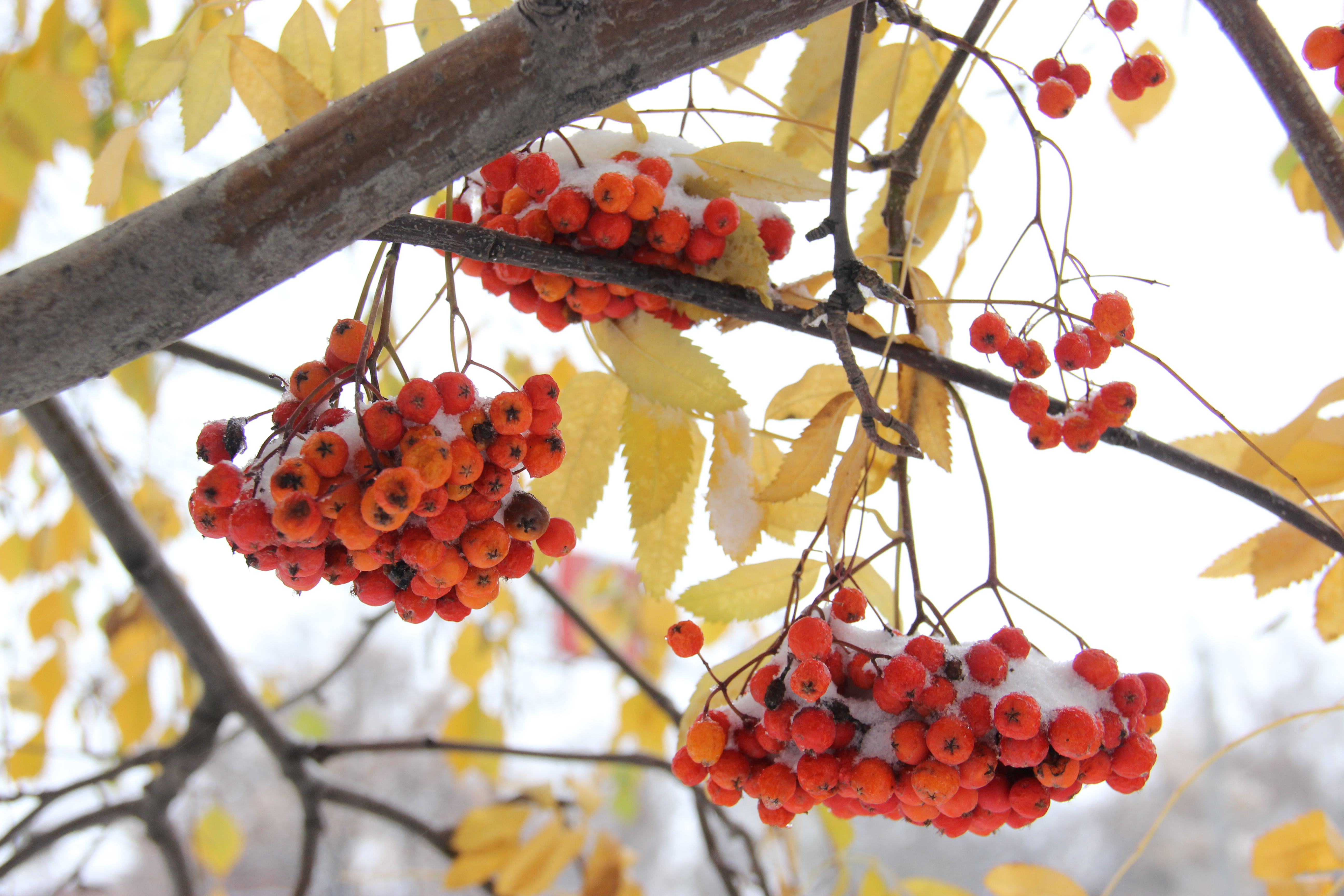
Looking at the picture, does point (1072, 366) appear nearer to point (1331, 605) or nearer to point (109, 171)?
point (1331, 605)

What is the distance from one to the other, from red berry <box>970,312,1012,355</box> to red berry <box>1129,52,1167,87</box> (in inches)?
13.6

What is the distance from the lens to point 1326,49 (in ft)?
1.98

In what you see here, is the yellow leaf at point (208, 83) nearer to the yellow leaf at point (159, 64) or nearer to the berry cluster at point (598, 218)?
the yellow leaf at point (159, 64)

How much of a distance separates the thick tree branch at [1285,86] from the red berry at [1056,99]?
0.12 metres

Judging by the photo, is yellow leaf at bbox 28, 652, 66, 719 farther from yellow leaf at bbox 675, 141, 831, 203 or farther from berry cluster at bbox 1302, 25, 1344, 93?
berry cluster at bbox 1302, 25, 1344, 93

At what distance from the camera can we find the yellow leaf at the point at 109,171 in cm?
74

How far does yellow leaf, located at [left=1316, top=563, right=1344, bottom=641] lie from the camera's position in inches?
29.1

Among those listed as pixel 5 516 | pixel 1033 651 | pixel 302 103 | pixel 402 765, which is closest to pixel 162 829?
pixel 5 516

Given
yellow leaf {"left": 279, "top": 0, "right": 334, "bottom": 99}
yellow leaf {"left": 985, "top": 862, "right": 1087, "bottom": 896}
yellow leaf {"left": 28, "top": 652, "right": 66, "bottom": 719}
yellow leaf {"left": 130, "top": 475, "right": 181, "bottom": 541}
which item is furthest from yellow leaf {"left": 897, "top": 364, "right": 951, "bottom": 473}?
yellow leaf {"left": 28, "top": 652, "right": 66, "bottom": 719}

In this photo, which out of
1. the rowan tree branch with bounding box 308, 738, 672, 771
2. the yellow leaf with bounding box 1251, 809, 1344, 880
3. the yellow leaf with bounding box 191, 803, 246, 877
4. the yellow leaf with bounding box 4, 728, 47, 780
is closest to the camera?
the yellow leaf with bounding box 1251, 809, 1344, 880

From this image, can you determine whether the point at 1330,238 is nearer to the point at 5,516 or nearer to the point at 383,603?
the point at 383,603

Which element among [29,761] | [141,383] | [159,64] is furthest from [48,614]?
[159,64]

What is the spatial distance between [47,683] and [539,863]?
3.34 feet

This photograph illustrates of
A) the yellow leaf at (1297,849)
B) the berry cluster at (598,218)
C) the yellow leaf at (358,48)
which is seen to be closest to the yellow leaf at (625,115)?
the berry cluster at (598,218)
